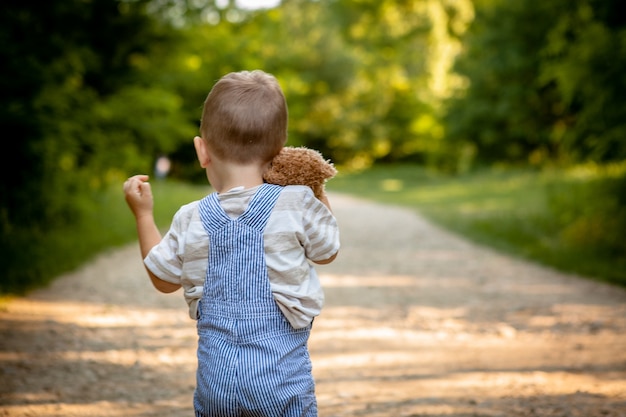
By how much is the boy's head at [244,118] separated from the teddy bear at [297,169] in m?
0.04

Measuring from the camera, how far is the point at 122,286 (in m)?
7.64

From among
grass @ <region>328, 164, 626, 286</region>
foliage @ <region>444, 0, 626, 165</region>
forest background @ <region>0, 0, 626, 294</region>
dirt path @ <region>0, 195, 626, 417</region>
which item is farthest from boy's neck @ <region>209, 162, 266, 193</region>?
foliage @ <region>444, 0, 626, 165</region>

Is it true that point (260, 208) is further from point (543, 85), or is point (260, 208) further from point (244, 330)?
point (543, 85)

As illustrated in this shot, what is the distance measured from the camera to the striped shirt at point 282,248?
85.0 inches

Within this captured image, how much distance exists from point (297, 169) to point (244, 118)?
22 centimetres

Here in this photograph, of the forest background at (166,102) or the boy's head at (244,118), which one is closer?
the boy's head at (244,118)

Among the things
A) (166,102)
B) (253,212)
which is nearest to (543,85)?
(166,102)

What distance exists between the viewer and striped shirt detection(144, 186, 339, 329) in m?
2.16

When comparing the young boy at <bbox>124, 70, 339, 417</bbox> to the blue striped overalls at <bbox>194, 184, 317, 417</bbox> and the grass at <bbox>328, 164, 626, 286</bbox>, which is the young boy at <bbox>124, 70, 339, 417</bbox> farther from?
the grass at <bbox>328, 164, 626, 286</bbox>

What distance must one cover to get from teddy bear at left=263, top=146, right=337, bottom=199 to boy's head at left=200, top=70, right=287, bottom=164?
4cm

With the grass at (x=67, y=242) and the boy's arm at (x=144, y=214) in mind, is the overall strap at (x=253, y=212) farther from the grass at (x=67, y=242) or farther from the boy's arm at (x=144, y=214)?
the grass at (x=67, y=242)

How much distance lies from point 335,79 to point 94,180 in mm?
28229

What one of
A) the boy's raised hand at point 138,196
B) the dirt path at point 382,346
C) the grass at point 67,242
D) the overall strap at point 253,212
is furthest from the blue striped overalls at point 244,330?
the grass at point 67,242

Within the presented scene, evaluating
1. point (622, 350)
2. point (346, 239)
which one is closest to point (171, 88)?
point (346, 239)
